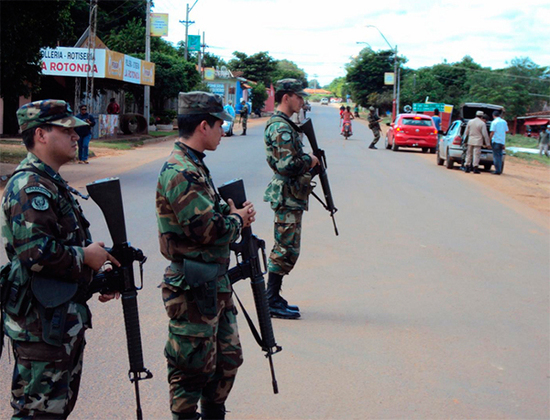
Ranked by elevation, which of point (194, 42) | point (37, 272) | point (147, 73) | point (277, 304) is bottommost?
point (277, 304)

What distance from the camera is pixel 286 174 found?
5.29 meters

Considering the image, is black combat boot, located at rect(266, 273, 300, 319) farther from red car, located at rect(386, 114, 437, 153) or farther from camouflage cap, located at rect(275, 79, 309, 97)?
red car, located at rect(386, 114, 437, 153)

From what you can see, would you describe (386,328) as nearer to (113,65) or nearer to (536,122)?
(113,65)

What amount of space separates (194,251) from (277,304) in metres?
2.72

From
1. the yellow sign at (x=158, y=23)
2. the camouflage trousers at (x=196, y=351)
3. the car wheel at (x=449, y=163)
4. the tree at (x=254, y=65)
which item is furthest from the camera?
the tree at (x=254, y=65)

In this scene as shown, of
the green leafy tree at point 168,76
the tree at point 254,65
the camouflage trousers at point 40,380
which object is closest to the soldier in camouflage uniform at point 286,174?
the camouflage trousers at point 40,380

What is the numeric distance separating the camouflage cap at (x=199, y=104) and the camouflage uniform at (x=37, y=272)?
2.36 ft

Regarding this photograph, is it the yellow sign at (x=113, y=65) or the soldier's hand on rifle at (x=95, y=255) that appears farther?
the yellow sign at (x=113, y=65)

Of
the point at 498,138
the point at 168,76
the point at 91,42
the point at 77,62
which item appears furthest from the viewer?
the point at 168,76

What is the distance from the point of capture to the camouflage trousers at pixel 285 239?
17.7 feet

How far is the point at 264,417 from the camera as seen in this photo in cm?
388

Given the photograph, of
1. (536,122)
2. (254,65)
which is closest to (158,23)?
(536,122)

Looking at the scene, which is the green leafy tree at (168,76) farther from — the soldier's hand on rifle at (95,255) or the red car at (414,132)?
the soldier's hand on rifle at (95,255)

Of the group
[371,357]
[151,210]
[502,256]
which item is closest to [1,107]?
[151,210]
